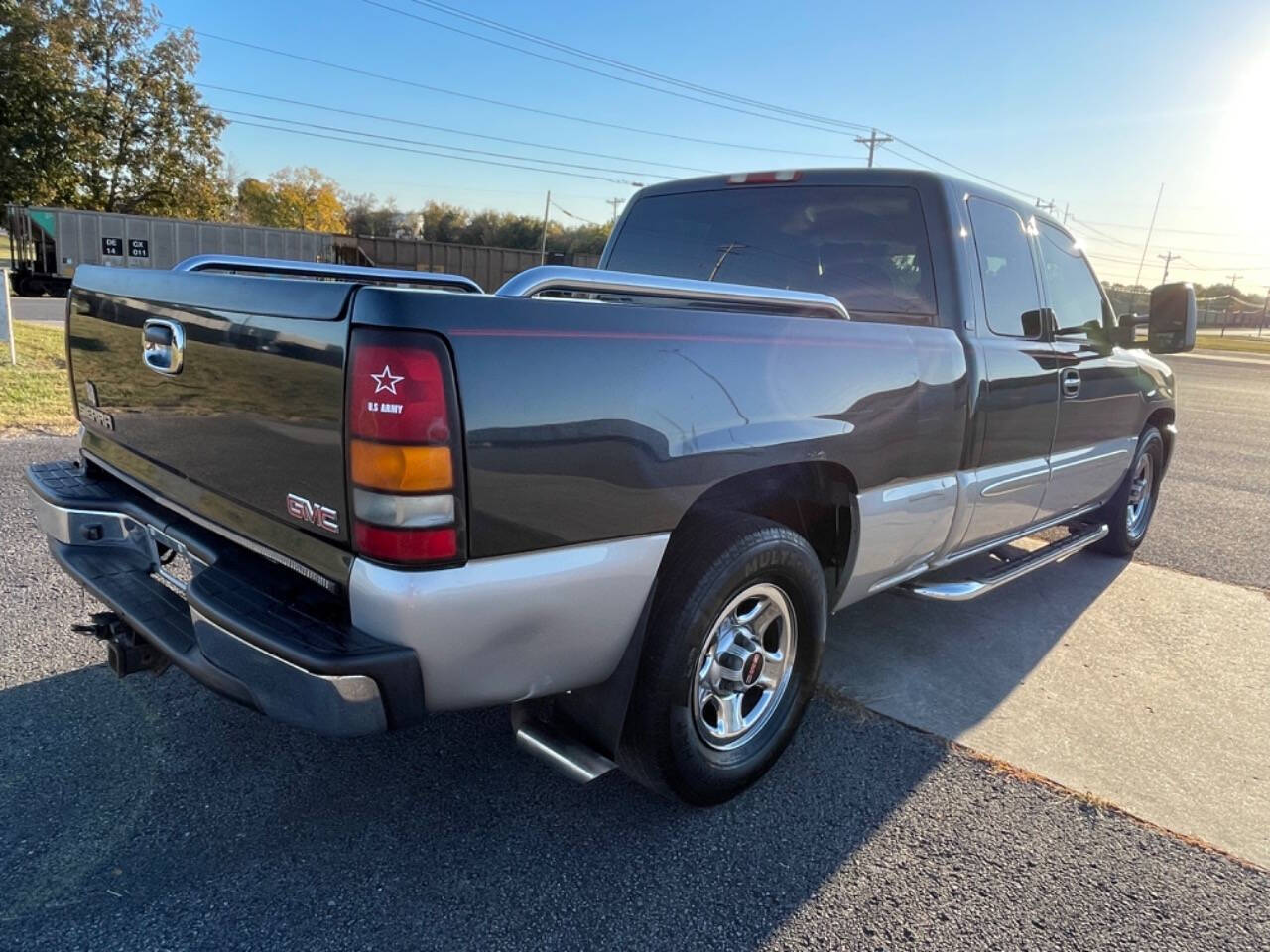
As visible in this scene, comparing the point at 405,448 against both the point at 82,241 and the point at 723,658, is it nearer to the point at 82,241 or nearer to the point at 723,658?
the point at 723,658

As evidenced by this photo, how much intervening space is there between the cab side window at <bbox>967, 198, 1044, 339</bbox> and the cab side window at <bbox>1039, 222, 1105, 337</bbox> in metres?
0.23

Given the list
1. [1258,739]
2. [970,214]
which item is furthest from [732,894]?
[970,214]

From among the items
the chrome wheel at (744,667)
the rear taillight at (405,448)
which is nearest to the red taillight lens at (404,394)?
the rear taillight at (405,448)

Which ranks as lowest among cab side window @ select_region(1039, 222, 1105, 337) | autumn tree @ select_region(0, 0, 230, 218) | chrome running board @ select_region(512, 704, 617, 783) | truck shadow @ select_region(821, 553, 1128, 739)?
truck shadow @ select_region(821, 553, 1128, 739)

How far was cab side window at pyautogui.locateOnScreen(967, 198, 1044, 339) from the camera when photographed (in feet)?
11.6

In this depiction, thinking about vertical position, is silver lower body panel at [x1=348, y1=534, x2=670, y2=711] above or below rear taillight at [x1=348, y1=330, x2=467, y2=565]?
below

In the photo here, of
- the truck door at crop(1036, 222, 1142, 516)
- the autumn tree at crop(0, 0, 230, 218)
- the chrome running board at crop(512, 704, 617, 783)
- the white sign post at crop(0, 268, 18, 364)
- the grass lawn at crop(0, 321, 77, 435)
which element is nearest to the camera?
the chrome running board at crop(512, 704, 617, 783)

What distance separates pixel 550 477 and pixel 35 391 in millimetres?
8441

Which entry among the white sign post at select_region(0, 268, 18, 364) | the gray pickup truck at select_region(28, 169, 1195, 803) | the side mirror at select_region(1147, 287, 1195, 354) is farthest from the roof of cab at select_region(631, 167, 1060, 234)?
the white sign post at select_region(0, 268, 18, 364)

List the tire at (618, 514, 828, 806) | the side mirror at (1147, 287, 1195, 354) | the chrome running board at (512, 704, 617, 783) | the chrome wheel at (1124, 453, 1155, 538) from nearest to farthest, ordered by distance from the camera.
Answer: the chrome running board at (512, 704, 617, 783)
the tire at (618, 514, 828, 806)
the side mirror at (1147, 287, 1195, 354)
the chrome wheel at (1124, 453, 1155, 538)

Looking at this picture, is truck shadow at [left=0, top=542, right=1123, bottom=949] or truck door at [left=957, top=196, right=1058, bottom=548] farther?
truck door at [left=957, top=196, right=1058, bottom=548]

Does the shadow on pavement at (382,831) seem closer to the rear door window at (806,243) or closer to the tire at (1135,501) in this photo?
the rear door window at (806,243)

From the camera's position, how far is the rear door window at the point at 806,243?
3455 mm

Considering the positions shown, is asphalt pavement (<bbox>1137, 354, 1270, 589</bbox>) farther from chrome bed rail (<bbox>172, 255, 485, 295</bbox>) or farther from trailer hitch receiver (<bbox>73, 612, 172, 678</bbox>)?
→ trailer hitch receiver (<bbox>73, 612, 172, 678</bbox>)
